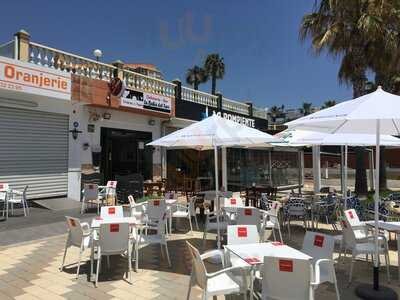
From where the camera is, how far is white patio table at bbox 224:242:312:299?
3.97 metres

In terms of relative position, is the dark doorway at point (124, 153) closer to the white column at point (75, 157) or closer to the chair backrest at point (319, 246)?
the white column at point (75, 157)

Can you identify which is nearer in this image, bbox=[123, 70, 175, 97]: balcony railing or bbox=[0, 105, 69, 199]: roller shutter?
bbox=[0, 105, 69, 199]: roller shutter

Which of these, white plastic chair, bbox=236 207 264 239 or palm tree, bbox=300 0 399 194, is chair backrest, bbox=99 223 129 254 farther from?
palm tree, bbox=300 0 399 194

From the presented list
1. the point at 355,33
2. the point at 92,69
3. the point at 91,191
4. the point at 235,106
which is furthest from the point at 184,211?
the point at 235,106

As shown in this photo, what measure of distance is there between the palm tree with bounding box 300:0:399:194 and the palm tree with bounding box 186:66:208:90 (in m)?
29.0

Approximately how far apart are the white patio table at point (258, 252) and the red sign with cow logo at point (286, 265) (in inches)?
18.7

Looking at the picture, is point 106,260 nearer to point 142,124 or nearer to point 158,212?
point 158,212

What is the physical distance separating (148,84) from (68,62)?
391 centimetres

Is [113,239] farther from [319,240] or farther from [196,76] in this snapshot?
[196,76]

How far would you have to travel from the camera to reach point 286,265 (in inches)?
136

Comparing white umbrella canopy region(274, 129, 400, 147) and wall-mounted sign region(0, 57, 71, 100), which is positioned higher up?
wall-mounted sign region(0, 57, 71, 100)

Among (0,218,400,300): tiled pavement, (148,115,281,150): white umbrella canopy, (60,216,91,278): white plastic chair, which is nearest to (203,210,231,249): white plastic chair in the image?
(0,218,400,300): tiled pavement

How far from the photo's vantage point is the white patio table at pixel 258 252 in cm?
397

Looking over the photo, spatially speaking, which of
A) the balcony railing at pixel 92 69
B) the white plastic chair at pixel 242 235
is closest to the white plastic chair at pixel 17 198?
the balcony railing at pixel 92 69
